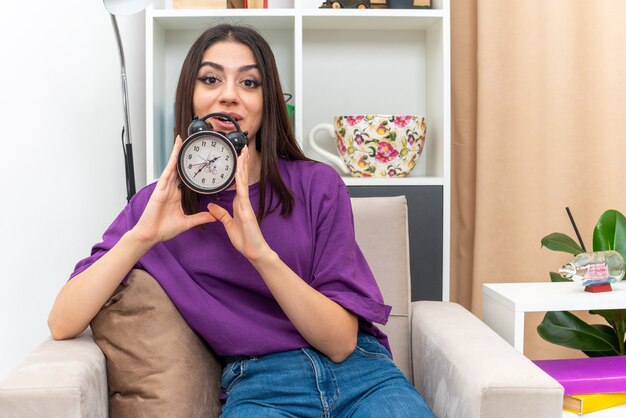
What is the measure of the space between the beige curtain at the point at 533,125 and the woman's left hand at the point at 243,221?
123cm

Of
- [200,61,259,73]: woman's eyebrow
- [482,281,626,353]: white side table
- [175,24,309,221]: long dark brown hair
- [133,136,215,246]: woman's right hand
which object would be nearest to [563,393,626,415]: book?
[482,281,626,353]: white side table

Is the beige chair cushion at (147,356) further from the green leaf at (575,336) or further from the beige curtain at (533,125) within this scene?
the beige curtain at (533,125)

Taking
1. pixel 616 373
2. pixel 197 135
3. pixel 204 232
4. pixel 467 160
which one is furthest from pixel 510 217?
pixel 197 135

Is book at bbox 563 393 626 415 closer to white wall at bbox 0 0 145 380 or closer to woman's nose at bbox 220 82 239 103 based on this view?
woman's nose at bbox 220 82 239 103

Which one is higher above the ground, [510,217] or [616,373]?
[510,217]

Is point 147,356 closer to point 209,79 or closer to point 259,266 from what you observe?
point 259,266

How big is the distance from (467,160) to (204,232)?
1.21 metres

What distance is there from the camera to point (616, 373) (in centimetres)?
151

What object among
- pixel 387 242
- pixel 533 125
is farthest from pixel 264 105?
pixel 533 125

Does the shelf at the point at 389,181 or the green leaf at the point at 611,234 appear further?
the shelf at the point at 389,181

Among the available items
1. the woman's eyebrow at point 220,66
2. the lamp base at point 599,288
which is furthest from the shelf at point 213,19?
the lamp base at point 599,288

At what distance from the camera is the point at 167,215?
4.27 feet

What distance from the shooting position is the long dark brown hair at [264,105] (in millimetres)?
1431

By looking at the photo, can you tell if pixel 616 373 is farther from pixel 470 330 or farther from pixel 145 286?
pixel 145 286
